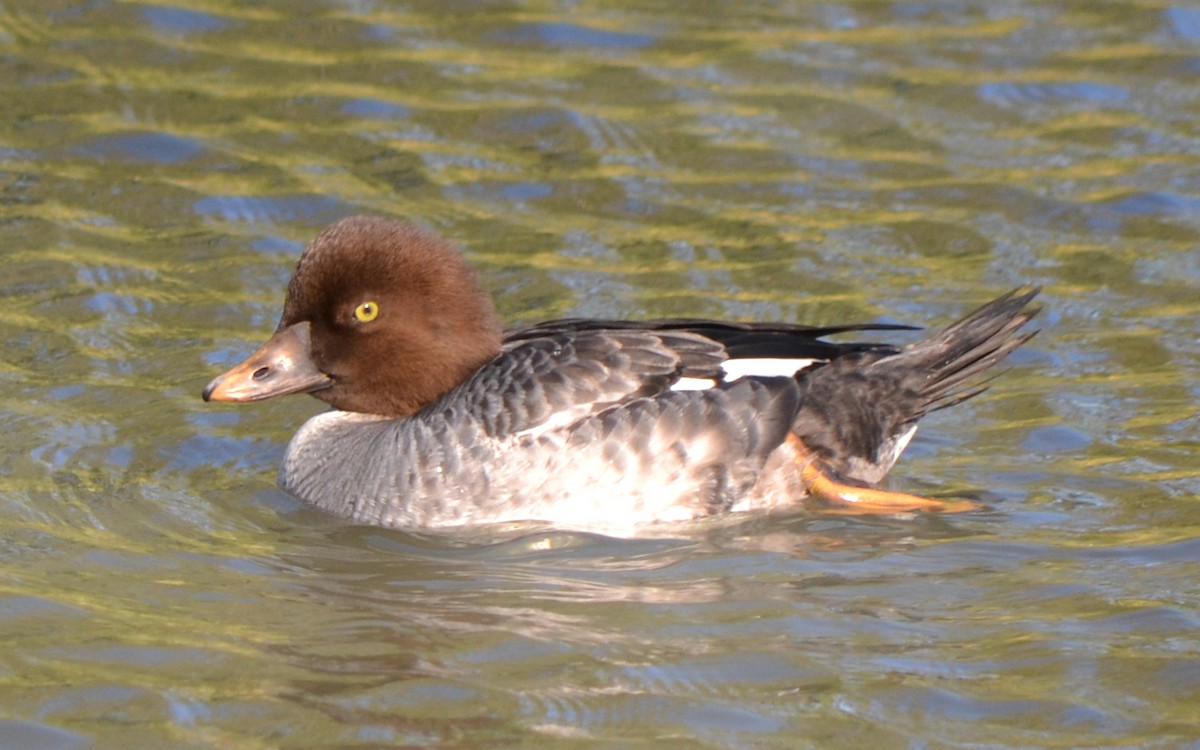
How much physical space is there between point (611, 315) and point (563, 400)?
192 cm

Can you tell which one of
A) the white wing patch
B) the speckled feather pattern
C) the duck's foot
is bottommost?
the duck's foot

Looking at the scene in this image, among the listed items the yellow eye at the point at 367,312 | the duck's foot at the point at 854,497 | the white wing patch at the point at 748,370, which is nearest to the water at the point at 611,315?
the duck's foot at the point at 854,497

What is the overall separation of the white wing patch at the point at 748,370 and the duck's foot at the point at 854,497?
252mm

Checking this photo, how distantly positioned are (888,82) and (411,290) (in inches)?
187

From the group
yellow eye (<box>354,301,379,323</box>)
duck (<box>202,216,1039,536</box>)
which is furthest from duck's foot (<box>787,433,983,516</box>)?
yellow eye (<box>354,301,379,323</box>)

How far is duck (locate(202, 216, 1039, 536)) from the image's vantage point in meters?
7.16

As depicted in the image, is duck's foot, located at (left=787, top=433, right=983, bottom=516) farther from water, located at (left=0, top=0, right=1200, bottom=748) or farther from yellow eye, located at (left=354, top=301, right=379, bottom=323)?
→ yellow eye, located at (left=354, top=301, right=379, bottom=323)

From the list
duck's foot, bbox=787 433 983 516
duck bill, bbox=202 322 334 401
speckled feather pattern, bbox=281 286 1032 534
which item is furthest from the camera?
duck bill, bbox=202 322 334 401

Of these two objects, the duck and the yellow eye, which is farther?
the yellow eye

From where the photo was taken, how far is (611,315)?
9016 millimetres

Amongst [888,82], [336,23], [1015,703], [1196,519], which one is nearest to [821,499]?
[1196,519]

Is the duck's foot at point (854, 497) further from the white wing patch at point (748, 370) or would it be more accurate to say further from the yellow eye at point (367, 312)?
the yellow eye at point (367, 312)

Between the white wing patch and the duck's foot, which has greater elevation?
the white wing patch

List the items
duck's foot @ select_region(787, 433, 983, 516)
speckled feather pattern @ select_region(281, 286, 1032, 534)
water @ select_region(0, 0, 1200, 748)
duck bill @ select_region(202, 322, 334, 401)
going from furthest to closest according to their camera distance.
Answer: duck bill @ select_region(202, 322, 334, 401) < duck's foot @ select_region(787, 433, 983, 516) < speckled feather pattern @ select_region(281, 286, 1032, 534) < water @ select_region(0, 0, 1200, 748)
